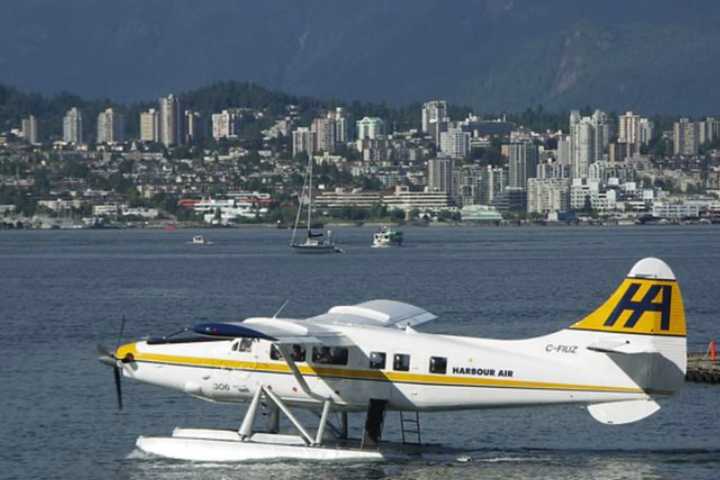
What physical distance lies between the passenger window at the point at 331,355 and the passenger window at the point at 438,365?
121cm

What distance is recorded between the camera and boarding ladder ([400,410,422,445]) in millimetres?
28656

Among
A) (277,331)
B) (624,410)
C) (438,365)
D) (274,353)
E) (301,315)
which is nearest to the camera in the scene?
(277,331)

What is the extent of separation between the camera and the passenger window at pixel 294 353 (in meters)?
27.3

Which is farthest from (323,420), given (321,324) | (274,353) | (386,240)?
(386,240)

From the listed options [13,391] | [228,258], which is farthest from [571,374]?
[228,258]

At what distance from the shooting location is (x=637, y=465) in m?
27.5

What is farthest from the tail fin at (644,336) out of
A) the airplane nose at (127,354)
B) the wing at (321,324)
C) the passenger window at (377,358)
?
the airplane nose at (127,354)

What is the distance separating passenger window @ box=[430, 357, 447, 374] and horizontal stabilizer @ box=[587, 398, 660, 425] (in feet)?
7.04

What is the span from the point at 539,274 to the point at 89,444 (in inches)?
2289

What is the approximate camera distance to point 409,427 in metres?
31.3

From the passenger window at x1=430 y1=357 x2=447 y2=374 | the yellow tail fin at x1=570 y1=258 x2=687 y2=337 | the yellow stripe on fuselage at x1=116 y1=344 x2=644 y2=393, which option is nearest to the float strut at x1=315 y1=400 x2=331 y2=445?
the yellow stripe on fuselage at x1=116 y1=344 x2=644 y2=393

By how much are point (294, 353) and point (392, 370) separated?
1407 millimetres

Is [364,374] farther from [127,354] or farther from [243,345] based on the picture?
[127,354]

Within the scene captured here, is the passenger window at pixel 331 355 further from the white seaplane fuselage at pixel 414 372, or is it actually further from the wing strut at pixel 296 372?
the wing strut at pixel 296 372
